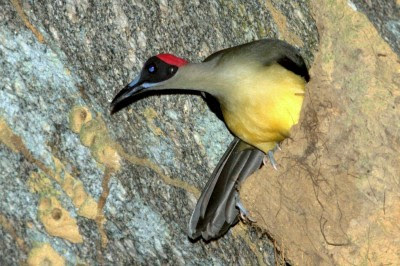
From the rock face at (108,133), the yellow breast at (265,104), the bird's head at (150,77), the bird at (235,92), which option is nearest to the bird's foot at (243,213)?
the bird at (235,92)

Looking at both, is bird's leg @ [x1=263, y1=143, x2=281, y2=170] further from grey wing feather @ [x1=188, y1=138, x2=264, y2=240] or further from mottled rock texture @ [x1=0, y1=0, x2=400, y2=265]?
grey wing feather @ [x1=188, y1=138, x2=264, y2=240]

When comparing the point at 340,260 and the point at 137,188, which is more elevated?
the point at 340,260

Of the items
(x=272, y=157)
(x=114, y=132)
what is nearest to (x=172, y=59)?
(x=114, y=132)

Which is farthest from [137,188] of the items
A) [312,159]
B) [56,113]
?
[312,159]

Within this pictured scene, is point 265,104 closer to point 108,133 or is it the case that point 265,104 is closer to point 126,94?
point 126,94

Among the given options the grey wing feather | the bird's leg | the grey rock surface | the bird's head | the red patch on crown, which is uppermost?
the grey rock surface

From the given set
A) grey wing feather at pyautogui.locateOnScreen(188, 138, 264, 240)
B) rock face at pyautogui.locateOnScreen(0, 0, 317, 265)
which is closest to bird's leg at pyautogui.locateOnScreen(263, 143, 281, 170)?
grey wing feather at pyautogui.locateOnScreen(188, 138, 264, 240)

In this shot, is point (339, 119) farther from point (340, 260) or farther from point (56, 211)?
point (56, 211)
